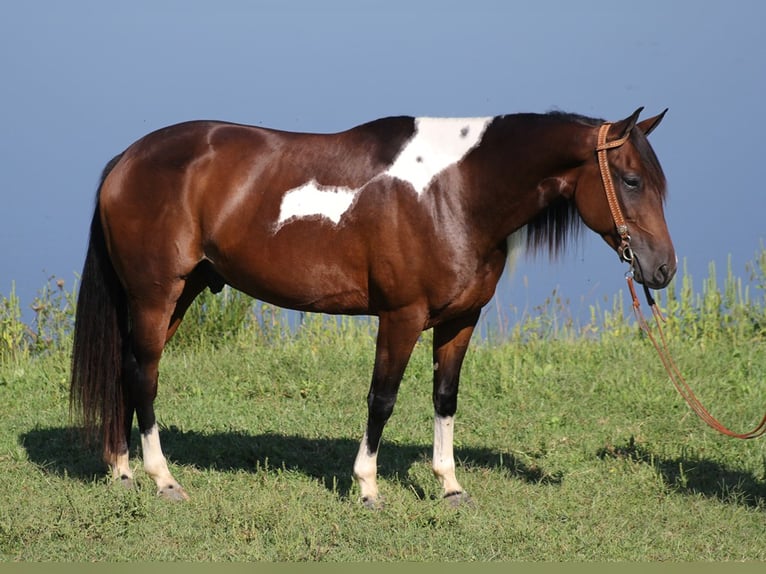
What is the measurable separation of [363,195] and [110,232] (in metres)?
1.66

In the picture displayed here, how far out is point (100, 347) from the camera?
6.05m

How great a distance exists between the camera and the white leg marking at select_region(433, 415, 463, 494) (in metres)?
5.73

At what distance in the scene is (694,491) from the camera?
5.92m

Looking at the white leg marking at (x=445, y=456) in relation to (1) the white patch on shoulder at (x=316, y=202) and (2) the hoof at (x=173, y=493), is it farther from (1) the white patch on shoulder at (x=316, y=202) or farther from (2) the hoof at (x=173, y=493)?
(2) the hoof at (x=173, y=493)

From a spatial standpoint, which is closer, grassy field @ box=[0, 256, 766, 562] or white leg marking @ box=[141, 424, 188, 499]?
grassy field @ box=[0, 256, 766, 562]

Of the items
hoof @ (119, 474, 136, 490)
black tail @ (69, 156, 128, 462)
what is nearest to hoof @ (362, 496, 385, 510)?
hoof @ (119, 474, 136, 490)

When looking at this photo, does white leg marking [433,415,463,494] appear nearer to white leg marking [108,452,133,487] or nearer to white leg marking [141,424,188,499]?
white leg marking [141,424,188,499]

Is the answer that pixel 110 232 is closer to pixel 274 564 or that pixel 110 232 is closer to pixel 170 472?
pixel 170 472

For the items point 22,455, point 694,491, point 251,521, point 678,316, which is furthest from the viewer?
point 678,316

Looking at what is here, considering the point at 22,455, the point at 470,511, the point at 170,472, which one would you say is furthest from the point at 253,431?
the point at 470,511

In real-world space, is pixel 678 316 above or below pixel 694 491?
above

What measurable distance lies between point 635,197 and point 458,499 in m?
1.99

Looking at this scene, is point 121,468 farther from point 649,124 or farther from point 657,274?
point 649,124

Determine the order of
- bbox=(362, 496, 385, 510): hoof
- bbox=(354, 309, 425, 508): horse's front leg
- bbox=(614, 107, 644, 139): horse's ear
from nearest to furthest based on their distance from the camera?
bbox=(614, 107, 644, 139): horse's ear < bbox=(354, 309, 425, 508): horse's front leg < bbox=(362, 496, 385, 510): hoof
